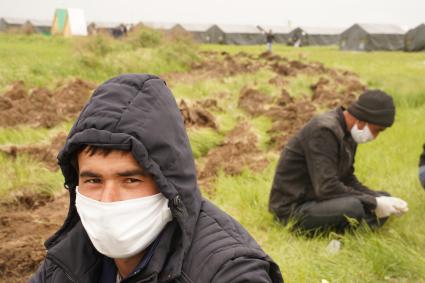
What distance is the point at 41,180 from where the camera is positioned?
16.2 ft

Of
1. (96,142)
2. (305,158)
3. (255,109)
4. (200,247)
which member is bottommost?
(255,109)

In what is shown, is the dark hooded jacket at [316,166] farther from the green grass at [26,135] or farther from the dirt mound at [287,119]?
the green grass at [26,135]

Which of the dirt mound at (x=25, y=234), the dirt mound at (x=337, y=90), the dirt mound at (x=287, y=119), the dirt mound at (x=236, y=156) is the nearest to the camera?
the dirt mound at (x=25, y=234)

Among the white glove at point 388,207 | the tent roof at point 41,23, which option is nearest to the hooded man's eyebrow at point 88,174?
the white glove at point 388,207

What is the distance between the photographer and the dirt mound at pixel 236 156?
5.79 metres

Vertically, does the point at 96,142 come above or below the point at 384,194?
above

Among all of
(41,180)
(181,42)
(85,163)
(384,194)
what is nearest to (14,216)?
(41,180)

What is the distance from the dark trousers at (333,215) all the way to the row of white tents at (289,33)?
17.5 metres

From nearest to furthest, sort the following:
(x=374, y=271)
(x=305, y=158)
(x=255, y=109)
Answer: (x=374, y=271) < (x=305, y=158) < (x=255, y=109)

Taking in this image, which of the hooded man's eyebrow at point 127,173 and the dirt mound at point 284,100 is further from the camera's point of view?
the dirt mound at point 284,100

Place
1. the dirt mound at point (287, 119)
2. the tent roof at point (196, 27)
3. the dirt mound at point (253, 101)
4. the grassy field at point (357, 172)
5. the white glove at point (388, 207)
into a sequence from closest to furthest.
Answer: the grassy field at point (357, 172), the white glove at point (388, 207), the dirt mound at point (287, 119), the dirt mound at point (253, 101), the tent roof at point (196, 27)

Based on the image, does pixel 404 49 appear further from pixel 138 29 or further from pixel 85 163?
pixel 85 163

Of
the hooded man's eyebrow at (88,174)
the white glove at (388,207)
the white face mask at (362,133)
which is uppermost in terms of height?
the hooded man's eyebrow at (88,174)

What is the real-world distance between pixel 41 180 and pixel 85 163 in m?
3.68
